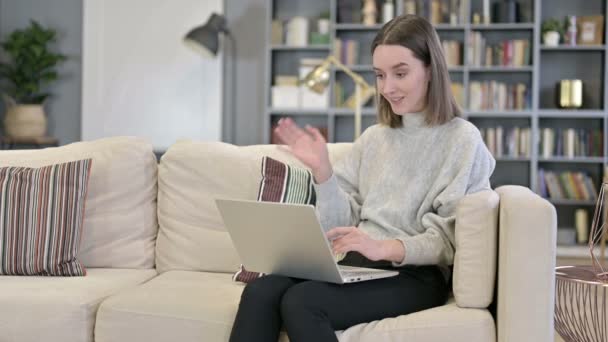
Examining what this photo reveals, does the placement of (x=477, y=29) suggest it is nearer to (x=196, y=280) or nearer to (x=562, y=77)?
(x=562, y=77)

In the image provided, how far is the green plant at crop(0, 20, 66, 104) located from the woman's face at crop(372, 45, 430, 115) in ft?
15.0

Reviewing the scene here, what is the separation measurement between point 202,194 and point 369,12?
3.81 meters

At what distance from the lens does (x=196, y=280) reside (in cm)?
249

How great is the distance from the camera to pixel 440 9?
621cm

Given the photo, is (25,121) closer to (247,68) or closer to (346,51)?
(247,68)

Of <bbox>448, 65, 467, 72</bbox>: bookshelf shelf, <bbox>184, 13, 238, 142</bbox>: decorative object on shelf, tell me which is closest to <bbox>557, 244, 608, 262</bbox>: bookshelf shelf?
<bbox>448, 65, 467, 72</bbox>: bookshelf shelf

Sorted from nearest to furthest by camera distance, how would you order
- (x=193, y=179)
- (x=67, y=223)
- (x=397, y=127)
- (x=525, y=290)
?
(x=525, y=290) < (x=397, y=127) < (x=67, y=223) < (x=193, y=179)

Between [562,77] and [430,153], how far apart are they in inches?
173

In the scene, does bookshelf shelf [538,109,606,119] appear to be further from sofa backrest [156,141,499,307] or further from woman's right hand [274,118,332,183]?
woman's right hand [274,118,332,183]

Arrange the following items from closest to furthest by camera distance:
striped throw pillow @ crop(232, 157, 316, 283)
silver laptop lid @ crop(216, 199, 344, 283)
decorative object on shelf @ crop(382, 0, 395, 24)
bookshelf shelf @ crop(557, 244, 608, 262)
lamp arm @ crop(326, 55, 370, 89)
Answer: silver laptop lid @ crop(216, 199, 344, 283) → striped throw pillow @ crop(232, 157, 316, 283) → lamp arm @ crop(326, 55, 370, 89) → bookshelf shelf @ crop(557, 244, 608, 262) → decorative object on shelf @ crop(382, 0, 395, 24)

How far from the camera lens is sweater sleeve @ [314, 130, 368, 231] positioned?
227 cm

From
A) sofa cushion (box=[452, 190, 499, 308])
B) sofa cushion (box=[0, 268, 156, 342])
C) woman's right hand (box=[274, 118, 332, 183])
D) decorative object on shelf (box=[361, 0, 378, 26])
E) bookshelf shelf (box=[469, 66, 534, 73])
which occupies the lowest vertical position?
sofa cushion (box=[0, 268, 156, 342])

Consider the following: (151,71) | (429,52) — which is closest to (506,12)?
(151,71)

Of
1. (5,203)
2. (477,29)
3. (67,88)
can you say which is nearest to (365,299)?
(5,203)
